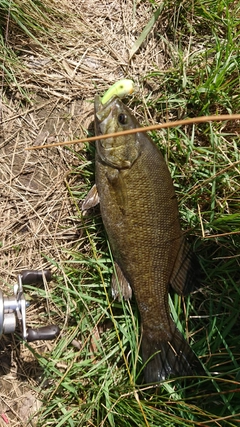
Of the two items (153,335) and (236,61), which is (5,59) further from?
(153,335)

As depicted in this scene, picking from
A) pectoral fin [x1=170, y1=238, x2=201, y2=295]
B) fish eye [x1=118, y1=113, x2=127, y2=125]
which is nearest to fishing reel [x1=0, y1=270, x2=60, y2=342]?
pectoral fin [x1=170, y1=238, x2=201, y2=295]

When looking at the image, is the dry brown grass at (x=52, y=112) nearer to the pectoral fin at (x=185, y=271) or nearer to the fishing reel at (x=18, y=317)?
the fishing reel at (x=18, y=317)

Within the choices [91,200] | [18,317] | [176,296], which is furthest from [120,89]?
[18,317]

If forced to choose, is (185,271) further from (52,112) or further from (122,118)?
(52,112)

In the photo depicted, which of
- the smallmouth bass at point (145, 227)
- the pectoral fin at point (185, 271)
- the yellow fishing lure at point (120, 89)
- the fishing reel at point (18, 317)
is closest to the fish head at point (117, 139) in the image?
the smallmouth bass at point (145, 227)

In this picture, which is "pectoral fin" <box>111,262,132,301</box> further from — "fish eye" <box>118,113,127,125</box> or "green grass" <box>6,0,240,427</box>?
"fish eye" <box>118,113,127,125</box>

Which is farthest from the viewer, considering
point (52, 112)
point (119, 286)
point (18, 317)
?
point (52, 112)

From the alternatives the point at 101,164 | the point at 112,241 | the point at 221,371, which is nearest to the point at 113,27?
the point at 101,164
